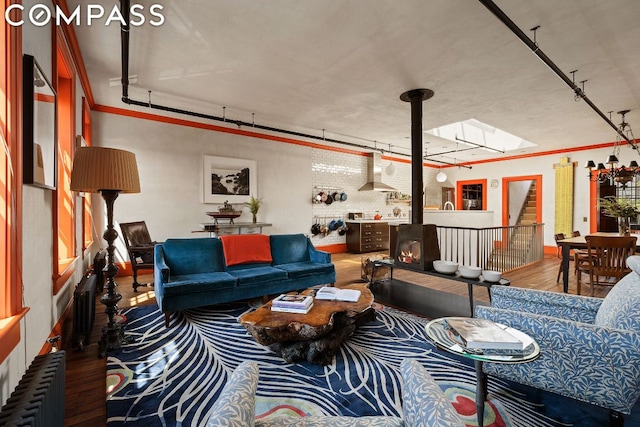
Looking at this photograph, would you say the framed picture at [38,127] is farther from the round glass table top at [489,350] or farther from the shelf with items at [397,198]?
the shelf with items at [397,198]

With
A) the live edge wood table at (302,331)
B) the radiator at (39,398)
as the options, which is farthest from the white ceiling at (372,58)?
the radiator at (39,398)

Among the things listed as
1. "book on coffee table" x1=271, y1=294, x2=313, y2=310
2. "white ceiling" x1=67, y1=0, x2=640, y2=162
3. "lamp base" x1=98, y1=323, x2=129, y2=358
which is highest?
"white ceiling" x1=67, y1=0, x2=640, y2=162

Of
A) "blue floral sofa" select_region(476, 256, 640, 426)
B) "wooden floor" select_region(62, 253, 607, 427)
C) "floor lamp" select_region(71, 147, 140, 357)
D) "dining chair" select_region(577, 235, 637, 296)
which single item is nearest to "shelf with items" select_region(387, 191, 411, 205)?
"wooden floor" select_region(62, 253, 607, 427)

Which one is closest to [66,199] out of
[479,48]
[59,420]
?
[59,420]

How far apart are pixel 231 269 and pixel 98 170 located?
207cm

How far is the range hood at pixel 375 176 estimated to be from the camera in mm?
8719

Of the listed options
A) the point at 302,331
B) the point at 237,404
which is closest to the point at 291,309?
the point at 302,331

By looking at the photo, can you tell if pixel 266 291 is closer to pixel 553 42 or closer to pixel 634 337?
pixel 634 337

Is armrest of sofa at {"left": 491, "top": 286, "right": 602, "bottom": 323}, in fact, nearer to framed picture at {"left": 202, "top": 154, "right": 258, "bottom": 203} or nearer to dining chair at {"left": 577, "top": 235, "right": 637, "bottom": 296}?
dining chair at {"left": 577, "top": 235, "right": 637, "bottom": 296}

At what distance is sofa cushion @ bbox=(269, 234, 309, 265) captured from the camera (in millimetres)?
4547

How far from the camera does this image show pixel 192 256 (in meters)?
3.91

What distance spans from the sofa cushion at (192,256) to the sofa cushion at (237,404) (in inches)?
117

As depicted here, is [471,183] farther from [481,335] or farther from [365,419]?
[365,419]

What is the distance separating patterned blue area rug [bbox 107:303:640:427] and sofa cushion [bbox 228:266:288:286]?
0.65 m
